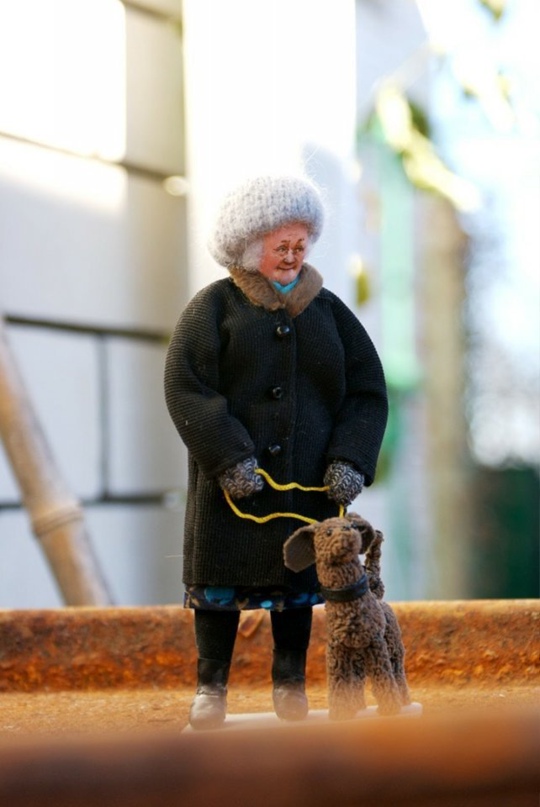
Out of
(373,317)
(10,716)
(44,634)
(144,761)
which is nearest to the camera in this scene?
(144,761)

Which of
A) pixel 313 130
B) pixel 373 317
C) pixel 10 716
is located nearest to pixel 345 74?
pixel 313 130

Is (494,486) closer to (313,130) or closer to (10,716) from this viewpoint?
(313,130)

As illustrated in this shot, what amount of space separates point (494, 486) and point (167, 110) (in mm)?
1692

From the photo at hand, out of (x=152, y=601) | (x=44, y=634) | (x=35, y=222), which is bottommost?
(x=152, y=601)

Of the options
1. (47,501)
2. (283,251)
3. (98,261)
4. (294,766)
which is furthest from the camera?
(98,261)

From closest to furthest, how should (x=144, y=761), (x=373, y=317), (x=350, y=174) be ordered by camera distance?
(x=144, y=761) → (x=350, y=174) → (x=373, y=317)

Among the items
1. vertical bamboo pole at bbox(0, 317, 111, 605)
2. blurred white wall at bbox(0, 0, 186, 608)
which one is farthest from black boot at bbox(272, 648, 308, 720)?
blurred white wall at bbox(0, 0, 186, 608)

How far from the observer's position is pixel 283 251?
1113 mm

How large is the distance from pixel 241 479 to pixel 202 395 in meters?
0.09

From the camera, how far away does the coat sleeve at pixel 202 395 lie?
1.05m

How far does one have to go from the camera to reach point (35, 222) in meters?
2.11

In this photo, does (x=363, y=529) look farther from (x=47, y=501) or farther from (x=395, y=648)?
(x=47, y=501)

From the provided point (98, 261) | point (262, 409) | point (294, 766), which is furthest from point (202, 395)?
point (98, 261)

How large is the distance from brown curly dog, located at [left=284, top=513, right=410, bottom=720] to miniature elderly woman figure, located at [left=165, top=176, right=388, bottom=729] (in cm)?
6
